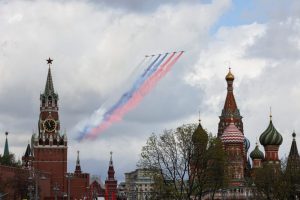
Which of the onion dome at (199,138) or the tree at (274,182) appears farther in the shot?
the tree at (274,182)

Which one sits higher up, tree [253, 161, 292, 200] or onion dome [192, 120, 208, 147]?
onion dome [192, 120, 208, 147]

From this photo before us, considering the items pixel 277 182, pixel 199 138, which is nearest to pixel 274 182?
pixel 277 182

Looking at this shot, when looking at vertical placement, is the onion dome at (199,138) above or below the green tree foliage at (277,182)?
above

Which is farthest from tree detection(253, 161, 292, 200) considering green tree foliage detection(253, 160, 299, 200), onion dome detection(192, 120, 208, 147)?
onion dome detection(192, 120, 208, 147)

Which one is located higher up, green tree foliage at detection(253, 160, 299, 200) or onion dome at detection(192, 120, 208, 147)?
onion dome at detection(192, 120, 208, 147)

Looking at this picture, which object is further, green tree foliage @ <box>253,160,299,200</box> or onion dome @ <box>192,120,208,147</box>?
green tree foliage @ <box>253,160,299,200</box>

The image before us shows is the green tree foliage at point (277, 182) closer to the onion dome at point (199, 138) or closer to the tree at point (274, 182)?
the tree at point (274, 182)

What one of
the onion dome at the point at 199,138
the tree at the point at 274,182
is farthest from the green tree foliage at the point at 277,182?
the onion dome at the point at 199,138

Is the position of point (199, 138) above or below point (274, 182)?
above

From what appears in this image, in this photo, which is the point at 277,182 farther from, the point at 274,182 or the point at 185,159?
the point at 185,159

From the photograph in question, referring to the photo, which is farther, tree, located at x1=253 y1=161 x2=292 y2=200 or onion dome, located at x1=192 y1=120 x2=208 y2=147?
tree, located at x1=253 y1=161 x2=292 y2=200

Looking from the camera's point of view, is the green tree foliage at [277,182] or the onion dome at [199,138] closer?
the onion dome at [199,138]

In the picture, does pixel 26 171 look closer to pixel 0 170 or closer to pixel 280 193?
pixel 0 170

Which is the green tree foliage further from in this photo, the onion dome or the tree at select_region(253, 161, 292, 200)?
the onion dome
